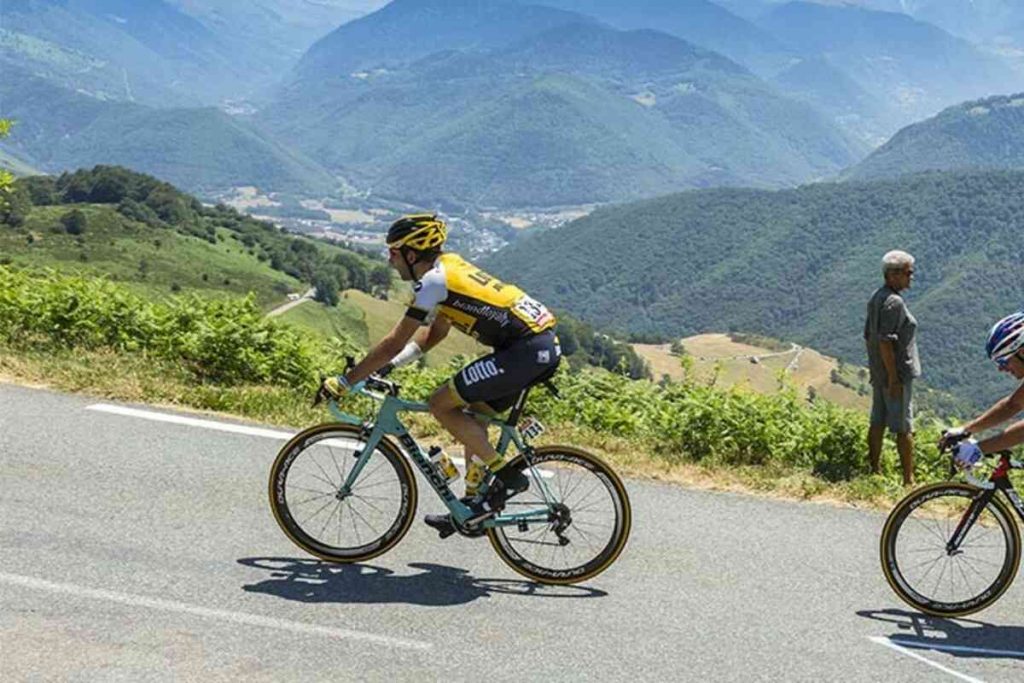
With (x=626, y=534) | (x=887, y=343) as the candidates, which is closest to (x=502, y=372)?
(x=626, y=534)

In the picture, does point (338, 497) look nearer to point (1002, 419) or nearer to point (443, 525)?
point (443, 525)

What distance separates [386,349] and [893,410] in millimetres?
5415

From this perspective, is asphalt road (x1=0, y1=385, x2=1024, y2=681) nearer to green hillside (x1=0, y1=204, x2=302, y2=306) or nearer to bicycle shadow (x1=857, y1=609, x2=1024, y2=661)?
bicycle shadow (x1=857, y1=609, x2=1024, y2=661)

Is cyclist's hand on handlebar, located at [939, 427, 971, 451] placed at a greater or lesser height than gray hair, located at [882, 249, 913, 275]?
lesser

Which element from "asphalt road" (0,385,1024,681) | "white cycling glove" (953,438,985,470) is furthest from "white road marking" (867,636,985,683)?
"white cycling glove" (953,438,985,470)

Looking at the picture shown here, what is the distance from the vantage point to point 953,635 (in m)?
6.12

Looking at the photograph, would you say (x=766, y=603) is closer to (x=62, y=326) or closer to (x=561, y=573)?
(x=561, y=573)

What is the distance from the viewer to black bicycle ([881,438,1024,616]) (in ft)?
20.7

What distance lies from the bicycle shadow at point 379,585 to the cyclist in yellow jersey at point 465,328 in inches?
29.0

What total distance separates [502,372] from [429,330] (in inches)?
23.4

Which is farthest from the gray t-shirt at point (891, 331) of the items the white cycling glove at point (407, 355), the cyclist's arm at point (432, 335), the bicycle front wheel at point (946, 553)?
the white cycling glove at point (407, 355)

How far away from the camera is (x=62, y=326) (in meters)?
11.1

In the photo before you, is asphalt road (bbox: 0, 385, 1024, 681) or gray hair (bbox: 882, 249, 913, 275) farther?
gray hair (bbox: 882, 249, 913, 275)

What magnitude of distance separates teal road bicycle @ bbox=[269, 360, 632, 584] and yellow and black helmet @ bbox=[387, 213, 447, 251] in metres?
0.88
